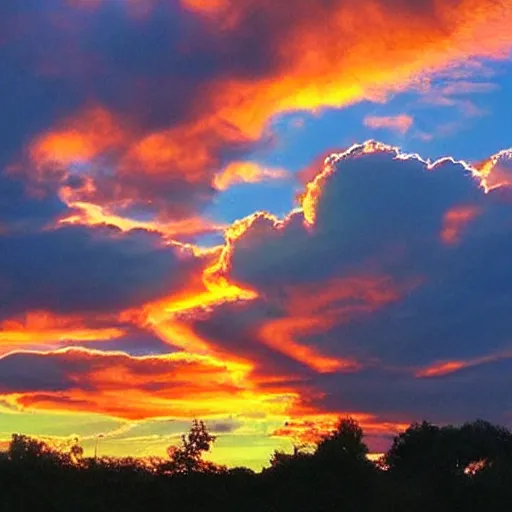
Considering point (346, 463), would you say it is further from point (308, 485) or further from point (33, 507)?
point (33, 507)

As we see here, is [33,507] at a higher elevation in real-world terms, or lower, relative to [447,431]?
lower

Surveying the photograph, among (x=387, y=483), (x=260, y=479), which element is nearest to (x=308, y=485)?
(x=260, y=479)

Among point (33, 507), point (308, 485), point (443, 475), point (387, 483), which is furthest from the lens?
point (443, 475)

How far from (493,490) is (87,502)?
2997cm

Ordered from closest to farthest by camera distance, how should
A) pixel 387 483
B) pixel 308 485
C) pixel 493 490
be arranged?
pixel 308 485
pixel 387 483
pixel 493 490

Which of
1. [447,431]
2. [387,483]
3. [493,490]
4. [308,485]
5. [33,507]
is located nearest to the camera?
[33,507]

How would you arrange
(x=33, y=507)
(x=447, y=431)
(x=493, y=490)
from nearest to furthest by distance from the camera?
(x=33, y=507)
(x=493, y=490)
(x=447, y=431)

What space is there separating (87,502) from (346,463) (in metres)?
15.3

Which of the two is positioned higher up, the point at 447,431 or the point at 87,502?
the point at 447,431

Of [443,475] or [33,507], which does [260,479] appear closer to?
[33,507]

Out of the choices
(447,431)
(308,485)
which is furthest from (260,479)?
(447,431)

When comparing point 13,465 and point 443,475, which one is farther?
point 443,475

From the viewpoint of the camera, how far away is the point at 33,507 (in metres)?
51.6

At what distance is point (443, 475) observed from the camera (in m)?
83.2
